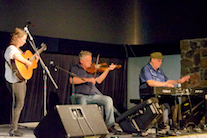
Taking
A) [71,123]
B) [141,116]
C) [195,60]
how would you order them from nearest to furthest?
1. [71,123]
2. [141,116]
3. [195,60]

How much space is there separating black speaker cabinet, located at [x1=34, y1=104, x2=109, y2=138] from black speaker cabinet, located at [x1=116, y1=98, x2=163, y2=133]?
955 millimetres

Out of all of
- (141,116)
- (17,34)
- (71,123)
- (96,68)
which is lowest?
(141,116)

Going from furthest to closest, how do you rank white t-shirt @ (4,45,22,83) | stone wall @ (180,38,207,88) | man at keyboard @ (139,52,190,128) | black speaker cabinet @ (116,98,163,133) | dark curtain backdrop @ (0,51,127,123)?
stone wall @ (180,38,207,88), dark curtain backdrop @ (0,51,127,123), man at keyboard @ (139,52,190,128), black speaker cabinet @ (116,98,163,133), white t-shirt @ (4,45,22,83)

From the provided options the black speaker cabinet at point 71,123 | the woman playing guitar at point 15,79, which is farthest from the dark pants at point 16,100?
the black speaker cabinet at point 71,123

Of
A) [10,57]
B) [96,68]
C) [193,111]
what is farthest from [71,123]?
[193,111]

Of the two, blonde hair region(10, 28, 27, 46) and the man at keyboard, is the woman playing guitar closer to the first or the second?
blonde hair region(10, 28, 27, 46)

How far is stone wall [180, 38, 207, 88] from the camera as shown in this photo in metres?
5.35

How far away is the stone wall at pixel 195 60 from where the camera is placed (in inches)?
211

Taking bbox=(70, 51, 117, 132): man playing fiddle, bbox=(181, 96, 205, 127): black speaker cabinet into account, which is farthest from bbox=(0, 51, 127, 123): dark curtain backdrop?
bbox=(181, 96, 205, 127): black speaker cabinet

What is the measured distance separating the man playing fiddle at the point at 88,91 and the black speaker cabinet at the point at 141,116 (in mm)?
311

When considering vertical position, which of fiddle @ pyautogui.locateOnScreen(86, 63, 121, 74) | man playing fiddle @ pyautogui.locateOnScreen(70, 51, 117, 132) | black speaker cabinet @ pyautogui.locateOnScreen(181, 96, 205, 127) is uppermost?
fiddle @ pyautogui.locateOnScreen(86, 63, 121, 74)

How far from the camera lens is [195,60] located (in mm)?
5445

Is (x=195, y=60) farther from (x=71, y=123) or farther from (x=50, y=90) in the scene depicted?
(x=71, y=123)

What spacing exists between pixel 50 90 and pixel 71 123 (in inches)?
123
